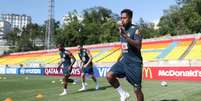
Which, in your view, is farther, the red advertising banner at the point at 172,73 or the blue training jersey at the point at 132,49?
the red advertising banner at the point at 172,73

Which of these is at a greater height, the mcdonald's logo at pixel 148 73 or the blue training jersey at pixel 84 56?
the blue training jersey at pixel 84 56

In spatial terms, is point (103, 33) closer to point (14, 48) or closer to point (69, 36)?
point (69, 36)

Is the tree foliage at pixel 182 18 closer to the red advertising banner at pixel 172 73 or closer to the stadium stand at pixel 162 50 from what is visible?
the stadium stand at pixel 162 50

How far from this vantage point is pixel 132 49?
969cm

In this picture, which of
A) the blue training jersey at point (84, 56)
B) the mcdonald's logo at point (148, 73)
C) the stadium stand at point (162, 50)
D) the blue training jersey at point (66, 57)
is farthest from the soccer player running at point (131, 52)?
the stadium stand at point (162, 50)

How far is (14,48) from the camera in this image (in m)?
118

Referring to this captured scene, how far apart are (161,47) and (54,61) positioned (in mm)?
14632

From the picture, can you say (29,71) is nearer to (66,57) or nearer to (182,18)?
(66,57)

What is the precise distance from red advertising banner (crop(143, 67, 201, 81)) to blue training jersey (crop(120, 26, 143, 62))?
53.2 feet

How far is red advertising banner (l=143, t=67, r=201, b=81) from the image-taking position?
84.1 ft

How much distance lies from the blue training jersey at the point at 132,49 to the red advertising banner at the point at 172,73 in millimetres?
16228

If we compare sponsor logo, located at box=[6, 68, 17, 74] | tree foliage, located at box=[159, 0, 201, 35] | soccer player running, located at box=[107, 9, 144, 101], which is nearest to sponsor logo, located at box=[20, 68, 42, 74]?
sponsor logo, located at box=[6, 68, 17, 74]

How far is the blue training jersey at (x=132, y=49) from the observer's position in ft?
31.3

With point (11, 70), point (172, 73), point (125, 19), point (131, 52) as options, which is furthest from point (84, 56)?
point (11, 70)
